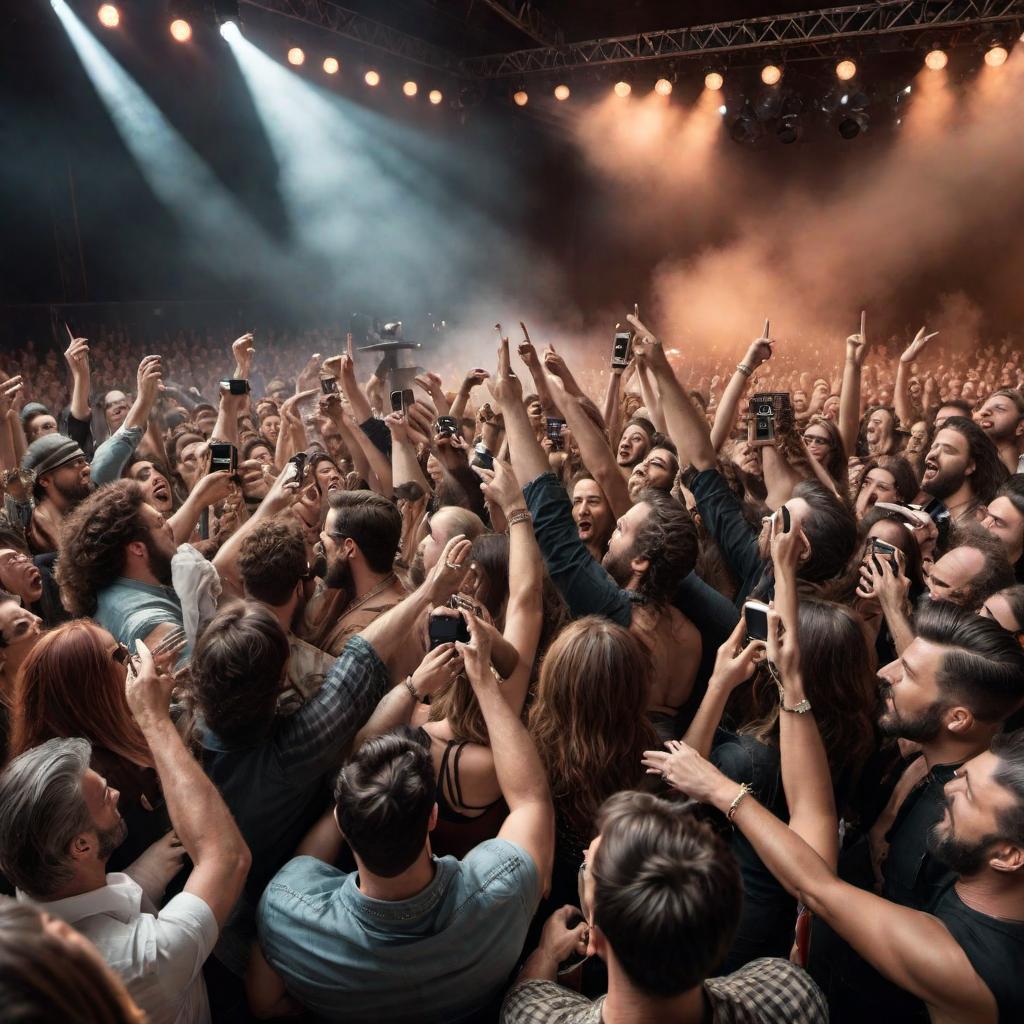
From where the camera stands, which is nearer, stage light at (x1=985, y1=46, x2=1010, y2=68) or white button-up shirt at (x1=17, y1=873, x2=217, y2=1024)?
white button-up shirt at (x1=17, y1=873, x2=217, y2=1024)

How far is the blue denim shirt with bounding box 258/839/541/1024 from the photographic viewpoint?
54.0 inches

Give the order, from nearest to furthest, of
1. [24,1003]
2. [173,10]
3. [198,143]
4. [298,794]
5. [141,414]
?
[24,1003]
[298,794]
[141,414]
[173,10]
[198,143]

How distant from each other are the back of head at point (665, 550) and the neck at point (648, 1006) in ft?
4.42

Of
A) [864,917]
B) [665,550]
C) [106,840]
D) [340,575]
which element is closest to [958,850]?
[864,917]

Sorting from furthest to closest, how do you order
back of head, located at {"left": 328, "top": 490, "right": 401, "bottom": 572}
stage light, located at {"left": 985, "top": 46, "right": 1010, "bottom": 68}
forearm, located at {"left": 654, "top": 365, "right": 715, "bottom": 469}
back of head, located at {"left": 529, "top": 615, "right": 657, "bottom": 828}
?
stage light, located at {"left": 985, "top": 46, "right": 1010, "bottom": 68}, forearm, located at {"left": 654, "top": 365, "right": 715, "bottom": 469}, back of head, located at {"left": 328, "top": 490, "right": 401, "bottom": 572}, back of head, located at {"left": 529, "top": 615, "right": 657, "bottom": 828}

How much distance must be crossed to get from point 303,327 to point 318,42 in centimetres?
392

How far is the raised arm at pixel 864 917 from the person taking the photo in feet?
4.39

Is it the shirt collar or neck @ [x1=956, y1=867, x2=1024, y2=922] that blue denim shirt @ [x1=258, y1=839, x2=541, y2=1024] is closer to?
the shirt collar

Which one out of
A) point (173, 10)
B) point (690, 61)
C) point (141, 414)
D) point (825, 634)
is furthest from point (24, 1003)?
point (690, 61)

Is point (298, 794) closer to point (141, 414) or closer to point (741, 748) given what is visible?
point (741, 748)

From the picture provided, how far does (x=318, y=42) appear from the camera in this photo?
1127cm

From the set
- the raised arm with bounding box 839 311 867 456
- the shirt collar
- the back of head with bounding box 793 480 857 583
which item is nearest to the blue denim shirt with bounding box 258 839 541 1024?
the shirt collar

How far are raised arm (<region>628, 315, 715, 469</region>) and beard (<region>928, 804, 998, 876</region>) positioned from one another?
5.71 ft

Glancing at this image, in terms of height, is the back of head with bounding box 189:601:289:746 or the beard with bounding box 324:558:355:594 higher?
the beard with bounding box 324:558:355:594
